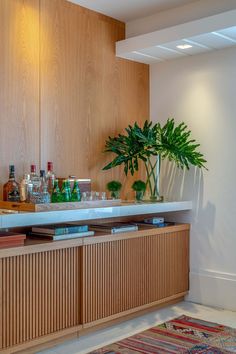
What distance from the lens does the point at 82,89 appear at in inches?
154

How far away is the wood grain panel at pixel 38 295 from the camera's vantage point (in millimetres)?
2816

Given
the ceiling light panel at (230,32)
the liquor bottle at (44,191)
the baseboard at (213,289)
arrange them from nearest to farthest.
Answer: the liquor bottle at (44,191) < the ceiling light panel at (230,32) < the baseboard at (213,289)

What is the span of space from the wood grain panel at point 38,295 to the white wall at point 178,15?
7.02 ft

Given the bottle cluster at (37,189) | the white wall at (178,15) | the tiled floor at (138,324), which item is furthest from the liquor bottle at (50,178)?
the white wall at (178,15)

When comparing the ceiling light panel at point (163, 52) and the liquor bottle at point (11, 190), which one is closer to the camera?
the liquor bottle at point (11, 190)

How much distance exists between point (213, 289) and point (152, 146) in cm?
138

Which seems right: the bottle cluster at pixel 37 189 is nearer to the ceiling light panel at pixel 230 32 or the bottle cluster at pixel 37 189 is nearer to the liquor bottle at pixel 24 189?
the liquor bottle at pixel 24 189

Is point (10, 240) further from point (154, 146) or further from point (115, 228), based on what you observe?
point (154, 146)

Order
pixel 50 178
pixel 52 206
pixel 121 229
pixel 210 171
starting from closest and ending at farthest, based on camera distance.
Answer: pixel 52 206 < pixel 50 178 < pixel 121 229 < pixel 210 171

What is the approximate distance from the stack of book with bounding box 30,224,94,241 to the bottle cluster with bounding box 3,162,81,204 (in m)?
0.19

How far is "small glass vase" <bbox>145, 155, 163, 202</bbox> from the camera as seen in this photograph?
13.8ft

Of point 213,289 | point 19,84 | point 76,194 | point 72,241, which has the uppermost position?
point 19,84

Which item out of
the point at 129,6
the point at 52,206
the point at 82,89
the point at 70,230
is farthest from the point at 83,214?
the point at 129,6

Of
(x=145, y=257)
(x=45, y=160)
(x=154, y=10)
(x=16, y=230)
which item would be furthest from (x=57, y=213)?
(x=154, y=10)
